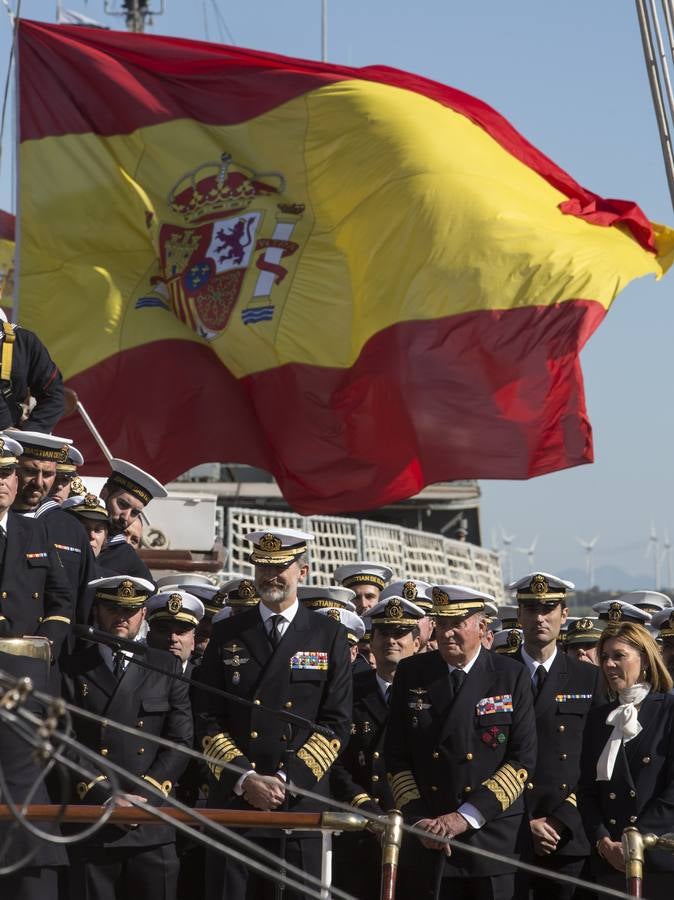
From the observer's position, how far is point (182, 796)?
336 inches

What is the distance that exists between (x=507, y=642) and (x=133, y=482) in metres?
2.15

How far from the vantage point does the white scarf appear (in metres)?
7.52

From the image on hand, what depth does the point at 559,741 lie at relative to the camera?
839 cm

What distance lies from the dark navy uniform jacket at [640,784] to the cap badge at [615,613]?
6.08 ft

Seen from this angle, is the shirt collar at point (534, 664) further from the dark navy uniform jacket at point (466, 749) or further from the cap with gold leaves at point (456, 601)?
the cap with gold leaves at point (456, 601)

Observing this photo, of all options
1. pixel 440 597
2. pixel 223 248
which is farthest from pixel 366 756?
pixel 223 248

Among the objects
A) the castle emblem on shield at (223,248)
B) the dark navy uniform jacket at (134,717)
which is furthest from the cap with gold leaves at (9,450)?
the castle emblem on shield at (223,248)

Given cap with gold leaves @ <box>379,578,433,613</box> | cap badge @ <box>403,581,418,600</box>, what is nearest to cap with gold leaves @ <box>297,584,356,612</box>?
cap with gold leaves @ <box>379,578,433,613</box>

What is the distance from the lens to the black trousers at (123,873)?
7.55 m

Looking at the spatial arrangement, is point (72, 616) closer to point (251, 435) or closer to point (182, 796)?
point (182, 796)

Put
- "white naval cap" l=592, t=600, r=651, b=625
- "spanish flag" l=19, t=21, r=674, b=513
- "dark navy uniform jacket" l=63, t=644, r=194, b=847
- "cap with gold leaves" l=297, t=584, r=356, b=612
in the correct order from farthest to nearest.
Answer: "spanish flag" l=19, t=21, r=674, b=513 < "white naval cap" l=592, t=600, r=651, b=625 < "cap with gold leaves" l=297, t=584, r=356, b=612 < "dark navy uniform jacket" l=63, t=644, r=194, b=847

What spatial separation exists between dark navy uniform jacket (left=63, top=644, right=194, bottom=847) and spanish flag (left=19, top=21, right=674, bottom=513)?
3757mm

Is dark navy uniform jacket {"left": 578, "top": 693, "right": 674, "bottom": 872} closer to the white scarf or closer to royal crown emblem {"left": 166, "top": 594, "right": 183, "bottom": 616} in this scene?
the white scarf

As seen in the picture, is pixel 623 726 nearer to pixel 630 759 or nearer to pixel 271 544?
pixel 630 759
